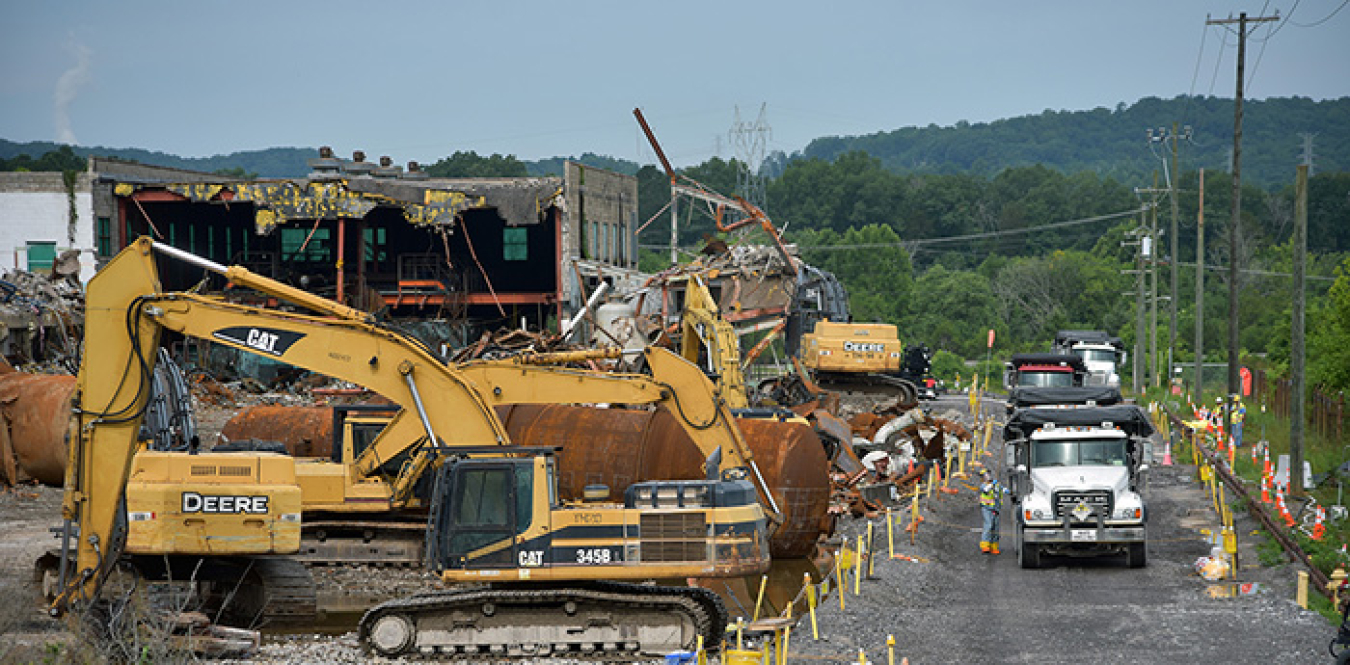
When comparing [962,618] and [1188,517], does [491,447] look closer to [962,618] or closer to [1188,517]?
[962,618]

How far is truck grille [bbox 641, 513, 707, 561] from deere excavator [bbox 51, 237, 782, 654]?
0.05 ft

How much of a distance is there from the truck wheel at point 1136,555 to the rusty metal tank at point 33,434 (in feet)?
67.4

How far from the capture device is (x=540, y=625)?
16.8m

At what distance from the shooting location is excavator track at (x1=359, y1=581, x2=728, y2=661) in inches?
658

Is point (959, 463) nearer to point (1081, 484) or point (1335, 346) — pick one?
point (1335, 346)

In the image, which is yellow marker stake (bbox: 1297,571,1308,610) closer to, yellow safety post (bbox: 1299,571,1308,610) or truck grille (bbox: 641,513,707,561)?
yellow safety post (bbox: 1299,571,1308,610)

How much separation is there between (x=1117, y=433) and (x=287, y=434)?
15.0 m

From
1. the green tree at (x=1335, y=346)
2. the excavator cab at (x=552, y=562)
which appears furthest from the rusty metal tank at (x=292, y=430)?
the green tree at (x=1335, y=346)

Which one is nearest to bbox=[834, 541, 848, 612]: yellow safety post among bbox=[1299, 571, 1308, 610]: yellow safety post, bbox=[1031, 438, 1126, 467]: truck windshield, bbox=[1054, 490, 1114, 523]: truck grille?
bbox=[1054, 490, 1114, 523]: truck grille

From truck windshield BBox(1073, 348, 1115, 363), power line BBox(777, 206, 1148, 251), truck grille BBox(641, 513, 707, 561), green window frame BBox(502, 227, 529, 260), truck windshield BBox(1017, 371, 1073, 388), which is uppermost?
power line BBox(777, 206, 1148, 251)

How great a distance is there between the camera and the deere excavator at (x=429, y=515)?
54.1 ft

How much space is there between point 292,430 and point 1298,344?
Answer: 19.3 meters

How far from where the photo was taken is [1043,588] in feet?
69.9

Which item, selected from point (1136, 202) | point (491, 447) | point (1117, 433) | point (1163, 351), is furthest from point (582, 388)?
point (1136, 202)
